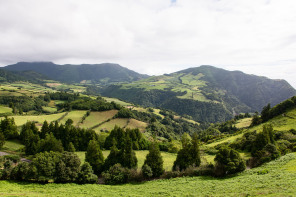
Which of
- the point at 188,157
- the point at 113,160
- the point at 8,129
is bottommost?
the point at 113,160

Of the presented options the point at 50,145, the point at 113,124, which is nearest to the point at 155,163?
the point at 50,145

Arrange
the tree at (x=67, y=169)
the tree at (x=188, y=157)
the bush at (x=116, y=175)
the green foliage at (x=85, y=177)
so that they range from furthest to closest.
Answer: the tree at (x=188, y=157) < the bush at (x=116, y=175) < the green foliage at (x=85, y=177) < the tree at (x=67, y=169)

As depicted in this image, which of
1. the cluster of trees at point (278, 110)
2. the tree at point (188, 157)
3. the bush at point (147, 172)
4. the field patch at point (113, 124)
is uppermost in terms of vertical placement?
the cluster of trees at point (278, 110)

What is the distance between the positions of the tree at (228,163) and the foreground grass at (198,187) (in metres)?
1.71

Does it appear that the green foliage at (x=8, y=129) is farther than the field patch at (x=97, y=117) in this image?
No

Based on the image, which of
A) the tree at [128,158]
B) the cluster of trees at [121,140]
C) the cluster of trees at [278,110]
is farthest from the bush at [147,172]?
the cluster of trees at [278,110]

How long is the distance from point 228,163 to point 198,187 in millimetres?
10006

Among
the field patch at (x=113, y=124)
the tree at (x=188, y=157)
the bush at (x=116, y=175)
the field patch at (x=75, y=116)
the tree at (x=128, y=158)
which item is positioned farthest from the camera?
the field patch at (x=75, y=116)

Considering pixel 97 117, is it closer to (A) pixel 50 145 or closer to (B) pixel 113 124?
(B) pixel 113 124

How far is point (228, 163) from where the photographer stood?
37.6 m

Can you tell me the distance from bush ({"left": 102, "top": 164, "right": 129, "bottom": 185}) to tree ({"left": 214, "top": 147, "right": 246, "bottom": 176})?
22673 mm

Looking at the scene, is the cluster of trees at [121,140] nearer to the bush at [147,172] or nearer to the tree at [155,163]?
the tree at [155,163]

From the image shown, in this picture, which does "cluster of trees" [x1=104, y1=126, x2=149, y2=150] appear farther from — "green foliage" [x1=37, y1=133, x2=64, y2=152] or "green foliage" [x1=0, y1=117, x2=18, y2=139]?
"green foliage" [x1=0, y1=117, x2=18, y2=139]

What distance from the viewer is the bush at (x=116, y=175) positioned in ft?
134
